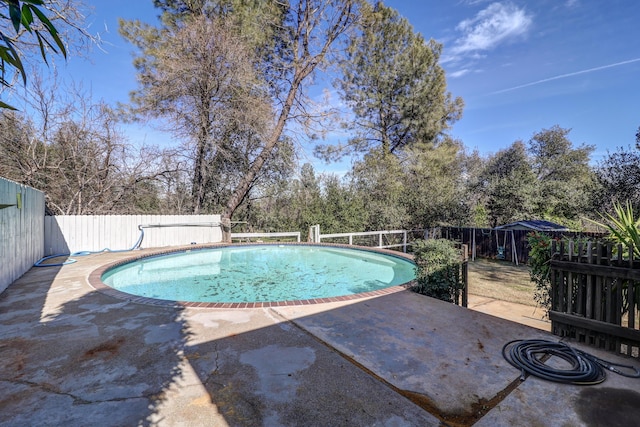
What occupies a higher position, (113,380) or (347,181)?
(347,181)

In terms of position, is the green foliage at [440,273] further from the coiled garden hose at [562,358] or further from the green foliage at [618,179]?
the green foliage at [618,179]

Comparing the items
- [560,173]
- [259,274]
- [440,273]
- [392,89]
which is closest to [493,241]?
[440,273]

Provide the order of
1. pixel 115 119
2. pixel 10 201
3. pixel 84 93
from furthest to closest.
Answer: pixel 115 119 < pixel 84 93 < pixel 10 201

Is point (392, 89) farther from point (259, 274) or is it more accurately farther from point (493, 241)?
point (259, 274)

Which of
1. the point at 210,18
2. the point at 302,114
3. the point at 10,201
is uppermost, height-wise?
the point at 210,18

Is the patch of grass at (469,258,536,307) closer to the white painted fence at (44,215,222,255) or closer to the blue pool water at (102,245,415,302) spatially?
the blue pool water at (102,245,415,302)

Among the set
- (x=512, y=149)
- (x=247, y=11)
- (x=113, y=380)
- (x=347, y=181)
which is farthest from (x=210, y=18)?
(x=512, y=149)

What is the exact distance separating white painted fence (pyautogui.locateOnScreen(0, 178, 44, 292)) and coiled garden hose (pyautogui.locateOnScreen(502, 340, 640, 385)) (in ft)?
21.9

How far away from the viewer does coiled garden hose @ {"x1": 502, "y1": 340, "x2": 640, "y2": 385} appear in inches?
89.0

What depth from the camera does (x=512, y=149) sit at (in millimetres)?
18750

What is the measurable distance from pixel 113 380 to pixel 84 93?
10.9 m

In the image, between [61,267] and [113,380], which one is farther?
[61,267]

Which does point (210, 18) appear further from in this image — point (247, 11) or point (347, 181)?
point (347, 181)

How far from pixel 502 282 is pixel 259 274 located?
19.9ft
